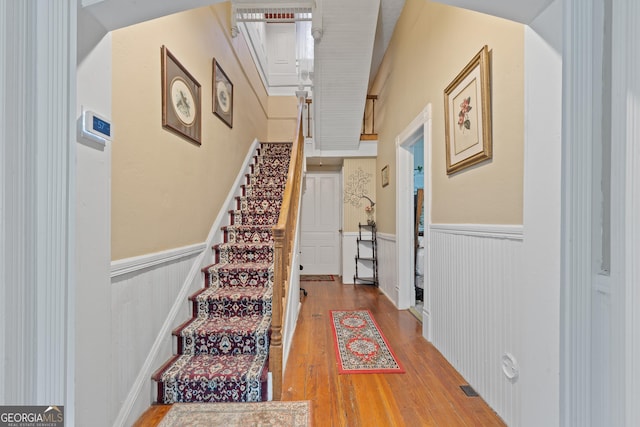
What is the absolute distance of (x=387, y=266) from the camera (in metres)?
4.14

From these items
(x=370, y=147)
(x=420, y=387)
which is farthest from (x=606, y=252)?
(x=370, y=147)

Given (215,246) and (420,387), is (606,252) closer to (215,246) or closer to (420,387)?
(420,387)

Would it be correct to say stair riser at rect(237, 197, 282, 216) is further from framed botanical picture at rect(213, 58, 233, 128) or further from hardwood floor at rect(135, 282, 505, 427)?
hardwood floor at rect(135, 282, 505, 427)

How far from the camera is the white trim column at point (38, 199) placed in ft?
2.70

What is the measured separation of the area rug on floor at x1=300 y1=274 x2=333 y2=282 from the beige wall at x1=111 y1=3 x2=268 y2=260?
2.54m

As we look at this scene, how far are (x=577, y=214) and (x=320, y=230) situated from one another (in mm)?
4813

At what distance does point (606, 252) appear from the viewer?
823 mm

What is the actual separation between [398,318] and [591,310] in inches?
100

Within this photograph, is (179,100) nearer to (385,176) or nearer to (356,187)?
(385,176)

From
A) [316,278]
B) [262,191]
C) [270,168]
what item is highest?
[270,168]

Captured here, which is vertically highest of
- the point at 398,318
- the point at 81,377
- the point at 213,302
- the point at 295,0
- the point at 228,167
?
the point at 295,0

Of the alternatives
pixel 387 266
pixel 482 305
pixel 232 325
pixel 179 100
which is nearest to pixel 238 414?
pixel 232 325

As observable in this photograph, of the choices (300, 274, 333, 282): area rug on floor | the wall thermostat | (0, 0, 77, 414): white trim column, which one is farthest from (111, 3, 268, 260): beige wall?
(300, 274, 333, 282): area rug on floor

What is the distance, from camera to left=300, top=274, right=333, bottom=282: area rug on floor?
5102 millimetres
